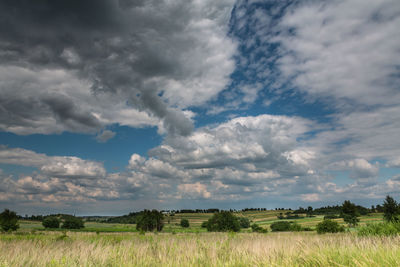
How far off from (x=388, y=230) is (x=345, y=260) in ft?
37.6

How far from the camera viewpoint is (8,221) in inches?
3081

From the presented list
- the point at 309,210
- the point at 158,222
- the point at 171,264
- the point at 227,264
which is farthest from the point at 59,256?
the point at 309,210

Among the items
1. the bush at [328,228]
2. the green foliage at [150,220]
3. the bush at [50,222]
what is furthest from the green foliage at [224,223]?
the bush at [50,222]

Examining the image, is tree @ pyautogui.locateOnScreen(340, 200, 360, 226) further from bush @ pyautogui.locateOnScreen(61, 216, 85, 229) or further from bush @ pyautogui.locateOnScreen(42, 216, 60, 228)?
bush @ pyautogui.locateOnScreen(42, 216, 60, 228)

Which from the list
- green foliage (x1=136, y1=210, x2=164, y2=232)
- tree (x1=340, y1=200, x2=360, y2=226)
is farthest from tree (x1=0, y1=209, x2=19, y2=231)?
tree (x1=340, y1=200, x2=360, y2=226)

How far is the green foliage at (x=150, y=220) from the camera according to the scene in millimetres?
106137

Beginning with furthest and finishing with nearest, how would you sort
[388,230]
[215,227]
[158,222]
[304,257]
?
[158,222] → [215,227] → [388,230] → [304,257]

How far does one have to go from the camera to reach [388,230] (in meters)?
14.0

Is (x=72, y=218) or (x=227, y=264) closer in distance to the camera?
(x=227, y=264)

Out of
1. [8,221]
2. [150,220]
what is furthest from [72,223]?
[8,221]

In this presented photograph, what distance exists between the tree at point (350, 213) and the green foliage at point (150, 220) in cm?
7059

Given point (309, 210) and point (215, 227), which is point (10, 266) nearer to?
point (215, 227)

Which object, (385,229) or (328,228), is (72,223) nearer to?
(328,228)

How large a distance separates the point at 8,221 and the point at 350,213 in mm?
112951
